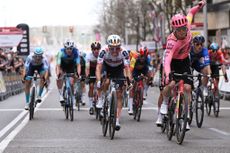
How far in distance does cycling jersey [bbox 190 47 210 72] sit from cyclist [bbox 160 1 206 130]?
7.99 feet

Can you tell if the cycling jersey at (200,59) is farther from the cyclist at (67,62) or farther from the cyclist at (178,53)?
the cyclist at (67,62)

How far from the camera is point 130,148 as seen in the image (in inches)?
446

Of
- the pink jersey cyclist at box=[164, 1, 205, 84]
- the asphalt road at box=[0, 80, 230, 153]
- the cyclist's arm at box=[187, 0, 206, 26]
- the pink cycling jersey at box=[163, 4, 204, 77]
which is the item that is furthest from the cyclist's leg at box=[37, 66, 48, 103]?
the pink cycling jersey at box=[163, 4, 204, 77]

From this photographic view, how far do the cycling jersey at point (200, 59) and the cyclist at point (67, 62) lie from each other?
3.13 metres

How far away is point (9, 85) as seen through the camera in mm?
32344

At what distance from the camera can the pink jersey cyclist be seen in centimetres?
1186

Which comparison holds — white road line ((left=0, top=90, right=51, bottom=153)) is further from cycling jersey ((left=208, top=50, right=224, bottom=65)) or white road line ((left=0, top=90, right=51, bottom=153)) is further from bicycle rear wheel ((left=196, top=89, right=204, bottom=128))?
cycling jersey ((left=208, top=50, right=224, bottom=65))

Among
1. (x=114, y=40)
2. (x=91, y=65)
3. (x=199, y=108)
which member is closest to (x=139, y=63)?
(x=91, y=65)

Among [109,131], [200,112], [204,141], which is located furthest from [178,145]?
[200,112]

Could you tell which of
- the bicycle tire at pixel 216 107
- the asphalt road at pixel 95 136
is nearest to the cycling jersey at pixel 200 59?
the asphalt road at pixel 95 136

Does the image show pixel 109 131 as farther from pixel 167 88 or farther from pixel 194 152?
pixel 194 152

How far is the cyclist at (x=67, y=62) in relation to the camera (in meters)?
17.0

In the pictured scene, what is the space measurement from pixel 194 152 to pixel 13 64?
1172 inches

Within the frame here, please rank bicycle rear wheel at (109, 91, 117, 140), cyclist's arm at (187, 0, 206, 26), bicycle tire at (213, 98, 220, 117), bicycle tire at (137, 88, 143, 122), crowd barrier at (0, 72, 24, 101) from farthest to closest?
crowd barrier at (0, 72, 24, 101) → bicycle tire at (213, 98, 220, 117) → bicycle tire at (137, 88, 143, 122) → cyclist's arm at (187, 0, 206, 26) → bicycle rear wheel at (109, 91, 117, 140)
